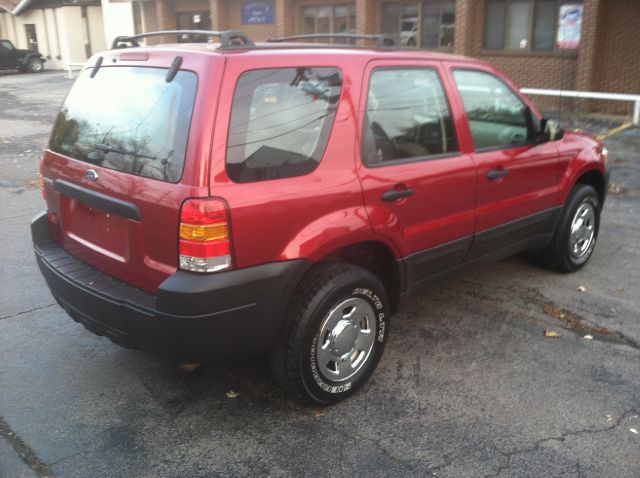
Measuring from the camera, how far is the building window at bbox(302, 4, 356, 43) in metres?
20.1

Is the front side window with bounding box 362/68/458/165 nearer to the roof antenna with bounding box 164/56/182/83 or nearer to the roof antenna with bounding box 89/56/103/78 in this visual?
the roof antenna with bounding box 164/56/182/83

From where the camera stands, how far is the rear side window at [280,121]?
2.83 m

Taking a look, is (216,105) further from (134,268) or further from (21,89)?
(21,89)

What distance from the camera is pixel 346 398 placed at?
11.2 feet

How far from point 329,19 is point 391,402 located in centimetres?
1918

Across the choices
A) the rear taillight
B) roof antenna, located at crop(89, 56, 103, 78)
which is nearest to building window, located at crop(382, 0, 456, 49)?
roof antenna, located at crop(89, 56, 103, 78)

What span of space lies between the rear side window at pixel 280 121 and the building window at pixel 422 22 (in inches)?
610

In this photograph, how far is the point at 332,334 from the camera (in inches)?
129

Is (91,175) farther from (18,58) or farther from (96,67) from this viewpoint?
(18,58)

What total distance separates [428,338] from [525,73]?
13.6 meters

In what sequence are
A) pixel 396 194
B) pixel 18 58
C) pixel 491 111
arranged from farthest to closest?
pixel 18 58 < pixel 491 111 < pixel 396 194

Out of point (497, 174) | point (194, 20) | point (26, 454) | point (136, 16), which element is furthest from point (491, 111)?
point (136, 16)

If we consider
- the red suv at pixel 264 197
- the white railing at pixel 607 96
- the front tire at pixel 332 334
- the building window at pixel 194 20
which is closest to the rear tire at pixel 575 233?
the red suv at pixel 264 197

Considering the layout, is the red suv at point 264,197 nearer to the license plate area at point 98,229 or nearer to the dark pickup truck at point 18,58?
the license plate area at point 98,229
